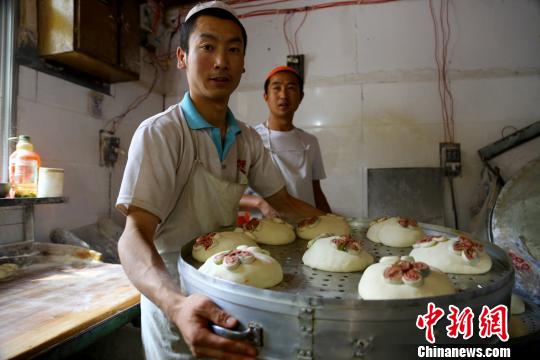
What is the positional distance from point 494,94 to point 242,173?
2.33m

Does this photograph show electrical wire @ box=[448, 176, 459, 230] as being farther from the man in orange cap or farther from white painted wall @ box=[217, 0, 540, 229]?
the man in orange cap

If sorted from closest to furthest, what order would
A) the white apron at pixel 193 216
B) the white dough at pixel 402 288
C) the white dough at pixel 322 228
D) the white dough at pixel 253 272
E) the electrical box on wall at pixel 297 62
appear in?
the white dough at pixel 402 288, the white dough at pixel 253 272, the white apron at pixel 193 216, the white dough at pixel 322 228, the electrical box on wall at pixel 297 62

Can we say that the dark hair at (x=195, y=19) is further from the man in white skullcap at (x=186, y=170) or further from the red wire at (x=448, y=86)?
the red wire at (x=448, y=86)

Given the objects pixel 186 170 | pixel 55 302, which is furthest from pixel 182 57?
pixel 55 302

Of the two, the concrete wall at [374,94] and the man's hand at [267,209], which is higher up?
the concrete wall at [374,94]

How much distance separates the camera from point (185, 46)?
1261 millimetres

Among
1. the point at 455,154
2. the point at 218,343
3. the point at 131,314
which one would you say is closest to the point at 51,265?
the point at 131,314

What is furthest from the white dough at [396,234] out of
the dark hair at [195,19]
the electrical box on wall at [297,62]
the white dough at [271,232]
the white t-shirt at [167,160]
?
the electrical box on wall at [297,62]

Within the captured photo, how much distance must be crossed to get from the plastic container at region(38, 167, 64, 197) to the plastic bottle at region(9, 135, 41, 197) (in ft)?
0.10

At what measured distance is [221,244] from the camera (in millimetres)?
1103

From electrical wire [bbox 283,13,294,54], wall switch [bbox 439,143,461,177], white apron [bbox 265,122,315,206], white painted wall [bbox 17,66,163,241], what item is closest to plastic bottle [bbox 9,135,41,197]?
white painted wall [bbox 17,66,163,241]

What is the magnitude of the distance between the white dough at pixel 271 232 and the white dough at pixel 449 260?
491mm

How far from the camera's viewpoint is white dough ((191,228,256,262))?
3.50 feet

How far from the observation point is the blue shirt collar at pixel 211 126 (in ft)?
4.06
